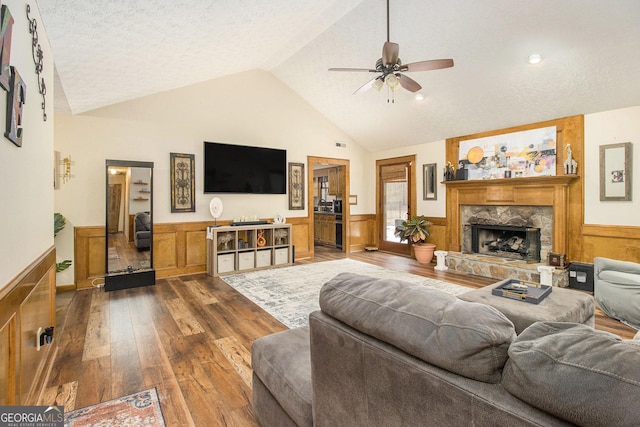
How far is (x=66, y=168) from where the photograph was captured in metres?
4.45

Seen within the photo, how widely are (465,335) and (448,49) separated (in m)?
4.38

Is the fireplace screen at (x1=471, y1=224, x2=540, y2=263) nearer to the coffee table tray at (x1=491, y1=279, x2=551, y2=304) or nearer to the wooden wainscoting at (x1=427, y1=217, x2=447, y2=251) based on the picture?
the wooden wainscoting at (x1=427, y1=217, x2=447, y2=251)

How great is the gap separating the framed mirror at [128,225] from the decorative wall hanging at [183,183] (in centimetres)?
42

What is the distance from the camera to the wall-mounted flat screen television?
5562 mm

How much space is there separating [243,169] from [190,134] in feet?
3.51

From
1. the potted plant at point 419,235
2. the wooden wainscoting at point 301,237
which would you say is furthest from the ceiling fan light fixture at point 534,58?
the wooden wainscoting at point 301,237

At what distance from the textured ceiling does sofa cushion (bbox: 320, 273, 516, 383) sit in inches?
105

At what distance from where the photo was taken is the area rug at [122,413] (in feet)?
5.89

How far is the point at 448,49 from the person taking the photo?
417cm

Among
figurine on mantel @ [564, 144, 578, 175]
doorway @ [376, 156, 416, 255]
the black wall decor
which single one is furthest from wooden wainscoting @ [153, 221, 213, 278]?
figurine on mantel @ [564, 144, 578, 175]

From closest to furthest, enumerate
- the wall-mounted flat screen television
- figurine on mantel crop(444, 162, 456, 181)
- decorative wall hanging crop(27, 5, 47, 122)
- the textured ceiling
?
decorative wall hanging crop(27, 5, 47, 122), the textured ceiling, the wall-mounted flat screen television, figurine on mantel crop(444, 162, 456, 181)

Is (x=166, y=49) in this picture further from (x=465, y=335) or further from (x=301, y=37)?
(x=465, y=335)

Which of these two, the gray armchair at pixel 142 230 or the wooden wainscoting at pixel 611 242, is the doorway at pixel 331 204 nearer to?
the gray armchair at pixel 142 230

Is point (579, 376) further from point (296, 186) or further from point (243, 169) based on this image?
point (296, 186)
